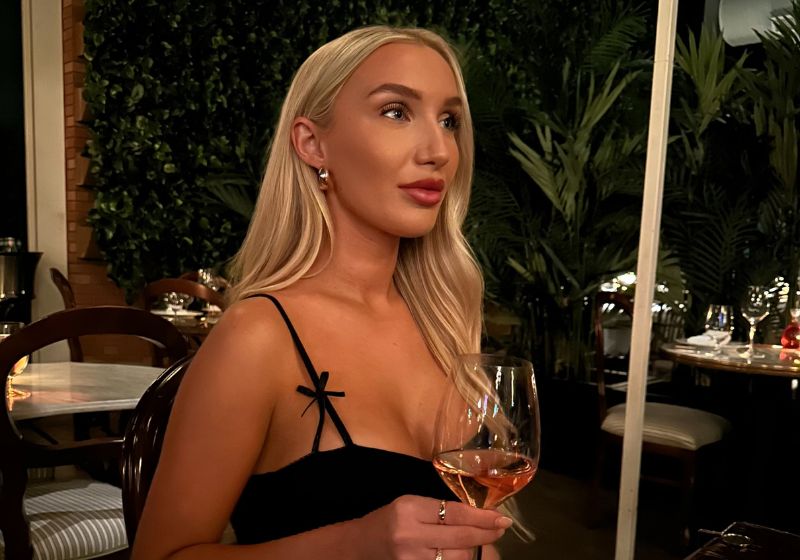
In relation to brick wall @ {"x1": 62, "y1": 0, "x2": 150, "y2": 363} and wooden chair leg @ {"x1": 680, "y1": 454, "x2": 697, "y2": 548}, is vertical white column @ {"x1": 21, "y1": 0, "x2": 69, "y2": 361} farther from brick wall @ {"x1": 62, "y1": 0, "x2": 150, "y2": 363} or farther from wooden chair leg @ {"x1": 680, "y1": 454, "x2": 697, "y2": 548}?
wooden chair leg @ {"x1": 680, "y1": 454, "x2": 697, "y2": 548}

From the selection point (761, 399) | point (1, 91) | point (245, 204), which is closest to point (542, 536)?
point (761, 399)

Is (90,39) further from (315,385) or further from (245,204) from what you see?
(315,385)

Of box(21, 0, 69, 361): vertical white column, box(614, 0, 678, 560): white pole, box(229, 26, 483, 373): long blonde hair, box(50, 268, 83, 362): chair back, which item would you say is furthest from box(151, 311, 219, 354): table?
box(229, 26, 483, 373): long blonde hair

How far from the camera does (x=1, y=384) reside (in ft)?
5.65

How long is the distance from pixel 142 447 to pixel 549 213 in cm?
423

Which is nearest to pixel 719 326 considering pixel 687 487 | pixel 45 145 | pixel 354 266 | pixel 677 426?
pixel 677 426

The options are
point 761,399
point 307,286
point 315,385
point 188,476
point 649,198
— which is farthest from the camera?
point 761,399

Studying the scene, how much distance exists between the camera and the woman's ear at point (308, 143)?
3.67ft

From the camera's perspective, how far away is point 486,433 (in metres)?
0.69

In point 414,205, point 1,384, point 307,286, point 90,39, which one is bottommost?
point 1,384

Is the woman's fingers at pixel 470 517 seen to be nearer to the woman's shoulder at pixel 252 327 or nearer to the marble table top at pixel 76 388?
the woman's shoulder at pixel 252 327

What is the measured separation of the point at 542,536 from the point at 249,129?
12.9ft

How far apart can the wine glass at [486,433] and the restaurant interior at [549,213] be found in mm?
→ 1819

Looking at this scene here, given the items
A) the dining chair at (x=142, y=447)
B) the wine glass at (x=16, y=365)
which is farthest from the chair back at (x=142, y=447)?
the wine glass at (x=16, y=365)
